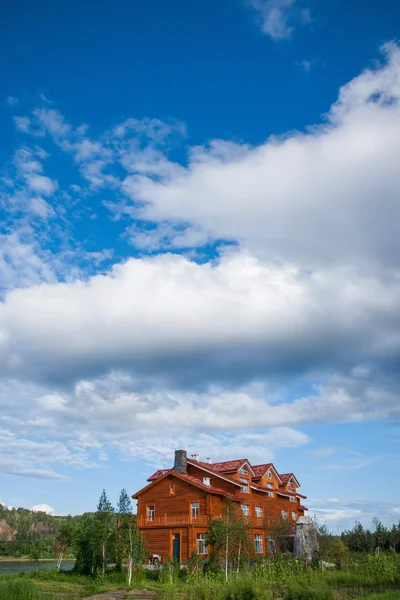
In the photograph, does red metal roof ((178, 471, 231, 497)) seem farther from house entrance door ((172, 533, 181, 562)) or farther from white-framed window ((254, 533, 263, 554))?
white-framed window ((254, 533, 263, 554))

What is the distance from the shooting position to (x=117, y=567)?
29.6 metres

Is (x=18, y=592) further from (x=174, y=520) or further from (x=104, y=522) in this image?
(x=174, y=520)

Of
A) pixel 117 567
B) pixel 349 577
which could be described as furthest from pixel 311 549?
pixel 117 567

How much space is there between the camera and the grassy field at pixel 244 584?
1638 cm

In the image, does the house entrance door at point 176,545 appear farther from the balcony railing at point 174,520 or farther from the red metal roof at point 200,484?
the red metal roof at point 200,484

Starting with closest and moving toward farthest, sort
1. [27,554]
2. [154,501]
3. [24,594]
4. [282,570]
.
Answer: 1. [24,594]
2. [282,570]
3. [154,501]
4. [27,554]

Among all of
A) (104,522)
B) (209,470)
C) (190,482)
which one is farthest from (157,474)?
(104,522)

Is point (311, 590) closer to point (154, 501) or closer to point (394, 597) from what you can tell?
point (394, 597)

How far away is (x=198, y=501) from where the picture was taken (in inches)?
1458

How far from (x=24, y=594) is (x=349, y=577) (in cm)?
1436

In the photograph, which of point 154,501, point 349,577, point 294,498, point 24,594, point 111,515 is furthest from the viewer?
point 294,498

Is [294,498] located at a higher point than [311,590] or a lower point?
higher

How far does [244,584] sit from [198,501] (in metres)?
20.0

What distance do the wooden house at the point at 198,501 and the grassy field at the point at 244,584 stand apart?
277 inches
